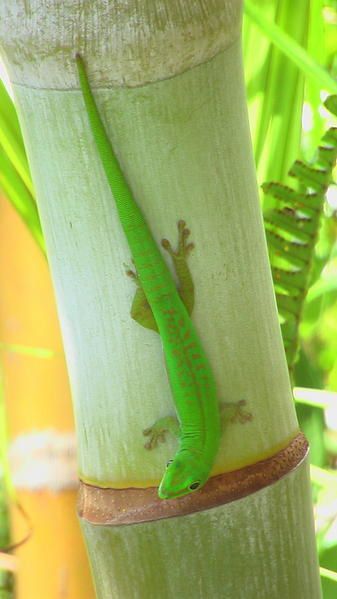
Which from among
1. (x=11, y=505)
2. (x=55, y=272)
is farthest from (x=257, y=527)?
(x=11, y=505)

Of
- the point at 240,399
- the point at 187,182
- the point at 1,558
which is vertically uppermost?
the point at 187,182

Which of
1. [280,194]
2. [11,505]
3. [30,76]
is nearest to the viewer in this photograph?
[30,76]

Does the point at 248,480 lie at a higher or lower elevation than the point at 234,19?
lower

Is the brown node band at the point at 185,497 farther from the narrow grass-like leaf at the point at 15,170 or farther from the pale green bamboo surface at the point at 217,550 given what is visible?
the narrow grass-like leaf at the point at 15,170

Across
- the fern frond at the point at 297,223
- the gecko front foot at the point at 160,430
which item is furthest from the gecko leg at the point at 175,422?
the fern frond at the point at 297,223

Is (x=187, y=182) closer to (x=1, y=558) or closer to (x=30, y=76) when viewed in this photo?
(x=30, y=76)

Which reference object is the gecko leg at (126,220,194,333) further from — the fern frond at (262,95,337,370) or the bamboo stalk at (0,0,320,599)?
the fern frond at (262,95,337,370)

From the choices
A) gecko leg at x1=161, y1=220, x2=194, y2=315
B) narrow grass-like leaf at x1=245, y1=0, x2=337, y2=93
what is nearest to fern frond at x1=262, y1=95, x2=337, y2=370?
narrow grass-like leaf at x1=245, y1=0, x2=337, y2=93

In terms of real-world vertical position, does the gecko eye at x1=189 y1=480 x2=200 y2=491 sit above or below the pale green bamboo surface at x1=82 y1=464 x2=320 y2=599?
above
